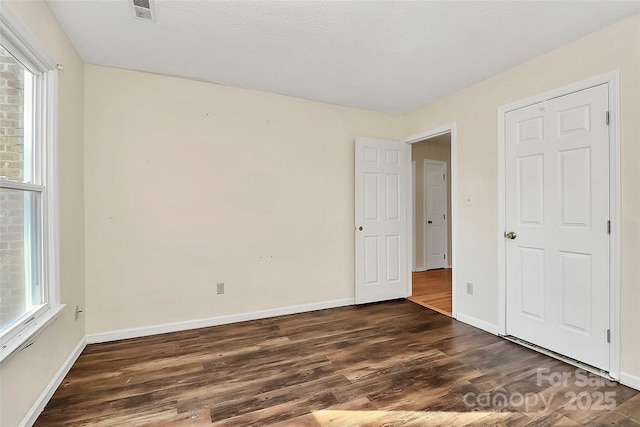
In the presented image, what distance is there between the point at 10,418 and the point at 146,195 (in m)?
1.81

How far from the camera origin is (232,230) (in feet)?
10.4

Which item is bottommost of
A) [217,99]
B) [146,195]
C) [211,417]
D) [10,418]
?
[211,417]

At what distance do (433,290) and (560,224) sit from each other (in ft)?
7.50

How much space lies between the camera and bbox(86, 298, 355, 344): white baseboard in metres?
2.71

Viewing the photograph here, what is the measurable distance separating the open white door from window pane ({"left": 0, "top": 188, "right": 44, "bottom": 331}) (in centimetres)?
292

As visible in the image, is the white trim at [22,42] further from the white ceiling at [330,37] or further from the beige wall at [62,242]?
the white ceiling at [330,37]

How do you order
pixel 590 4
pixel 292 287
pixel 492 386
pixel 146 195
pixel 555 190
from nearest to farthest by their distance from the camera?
1. pixel 590 4
2. pixel 492 386
3. pixel 555 190
4. pixel 146 195
5. pixel 292 287

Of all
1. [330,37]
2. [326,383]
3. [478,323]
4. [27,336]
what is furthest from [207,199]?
[478,323]

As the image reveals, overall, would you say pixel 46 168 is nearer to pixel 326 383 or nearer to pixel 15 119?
pixel 15 119

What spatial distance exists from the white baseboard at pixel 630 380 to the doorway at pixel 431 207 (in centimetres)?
350

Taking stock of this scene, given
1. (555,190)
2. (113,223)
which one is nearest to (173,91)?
(113,223)

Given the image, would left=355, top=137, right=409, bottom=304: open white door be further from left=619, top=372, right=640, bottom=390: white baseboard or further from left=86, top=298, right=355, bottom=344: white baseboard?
left=619, top=372, right=640, bottom=390: white baseboard

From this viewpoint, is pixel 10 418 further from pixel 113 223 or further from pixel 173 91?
pixel 173 91

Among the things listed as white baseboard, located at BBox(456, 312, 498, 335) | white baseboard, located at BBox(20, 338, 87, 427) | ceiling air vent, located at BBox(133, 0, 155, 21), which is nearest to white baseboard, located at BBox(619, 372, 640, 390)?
white baseboard, located at BBox(456, 312, 498, 335)
